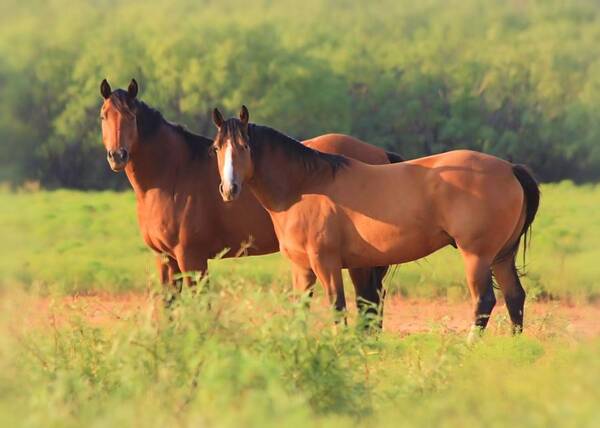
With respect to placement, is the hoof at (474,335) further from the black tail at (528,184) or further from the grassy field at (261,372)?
the black tail at (528,184)

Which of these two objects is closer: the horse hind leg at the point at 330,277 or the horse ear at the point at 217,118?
the horse ear at the point at 217,118

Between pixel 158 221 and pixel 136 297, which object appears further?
pixel 136 297

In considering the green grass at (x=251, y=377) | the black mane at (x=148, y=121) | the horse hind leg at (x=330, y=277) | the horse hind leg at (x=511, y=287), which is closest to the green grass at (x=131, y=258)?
the horse hind leg at (x=511, y=287)

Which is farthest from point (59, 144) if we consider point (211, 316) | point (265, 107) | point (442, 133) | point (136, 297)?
point (211, 316)

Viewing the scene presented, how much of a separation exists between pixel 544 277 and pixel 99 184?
25967 millimetres

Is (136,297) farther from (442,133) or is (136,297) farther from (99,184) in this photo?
(442,133)

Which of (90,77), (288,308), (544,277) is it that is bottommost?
(544,277)

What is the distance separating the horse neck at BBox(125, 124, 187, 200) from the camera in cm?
1045

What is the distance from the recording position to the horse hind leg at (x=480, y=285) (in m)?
9.86

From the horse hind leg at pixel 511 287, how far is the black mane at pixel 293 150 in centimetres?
159

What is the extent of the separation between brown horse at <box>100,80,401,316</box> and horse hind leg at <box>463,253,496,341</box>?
3.22 ft

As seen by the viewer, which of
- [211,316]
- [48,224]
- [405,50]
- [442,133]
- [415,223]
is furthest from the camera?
[405,50]

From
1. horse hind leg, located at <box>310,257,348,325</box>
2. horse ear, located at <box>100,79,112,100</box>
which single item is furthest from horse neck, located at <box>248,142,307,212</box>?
horse ear, located at <box>100,79,112,100</box>

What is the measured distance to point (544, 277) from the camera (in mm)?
15227
